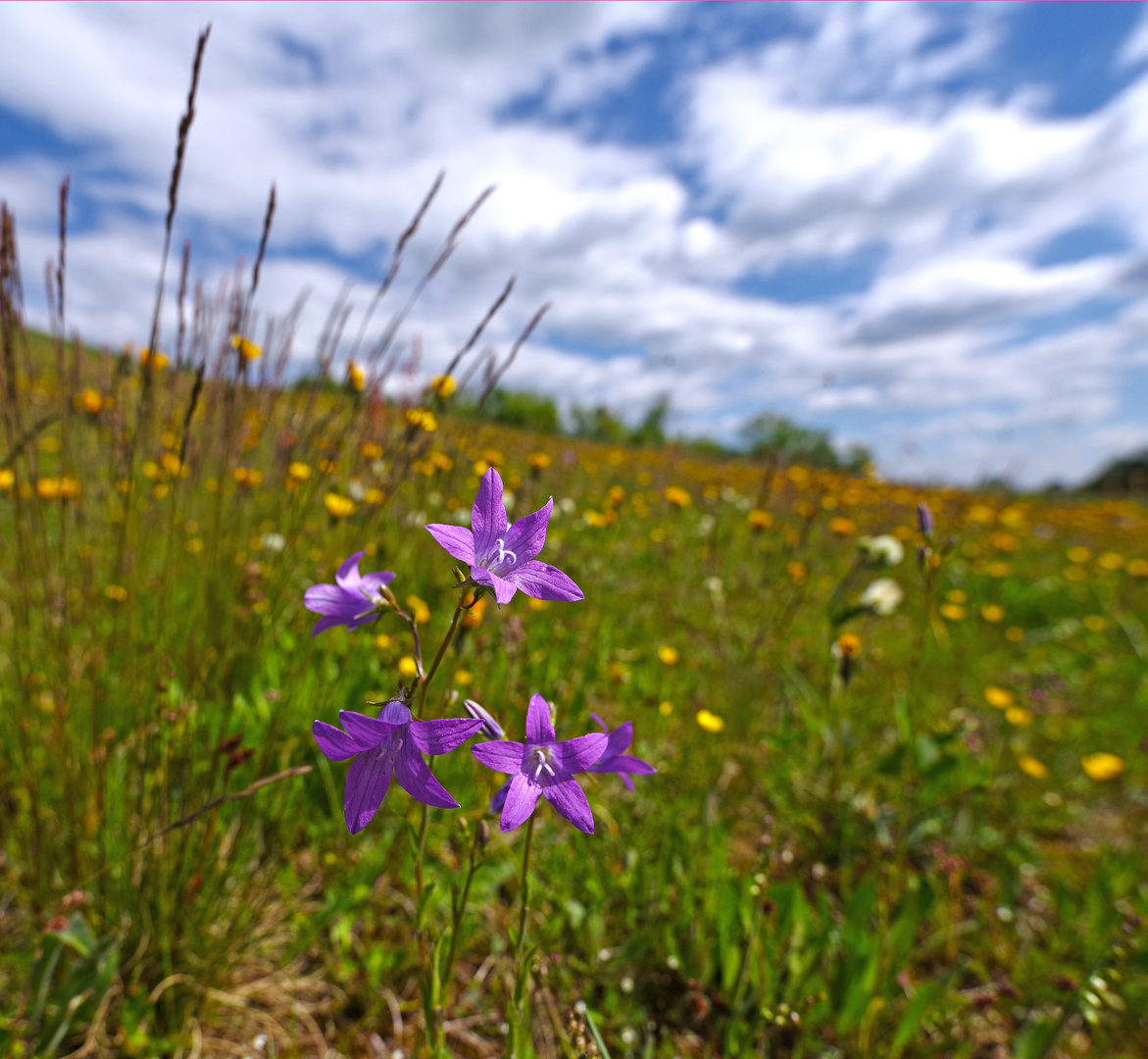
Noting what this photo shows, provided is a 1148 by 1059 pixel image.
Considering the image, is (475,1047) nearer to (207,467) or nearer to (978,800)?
(978,800)

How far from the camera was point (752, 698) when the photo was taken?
2.79m

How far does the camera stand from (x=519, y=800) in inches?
30.4

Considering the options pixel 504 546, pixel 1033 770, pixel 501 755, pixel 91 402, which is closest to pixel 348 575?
pixel 504 546

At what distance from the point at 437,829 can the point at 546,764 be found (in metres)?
1.43

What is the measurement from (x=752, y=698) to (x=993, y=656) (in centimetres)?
328

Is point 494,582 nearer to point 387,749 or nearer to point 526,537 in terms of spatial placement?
point 526,537

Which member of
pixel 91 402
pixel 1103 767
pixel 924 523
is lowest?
pixel 1103 767

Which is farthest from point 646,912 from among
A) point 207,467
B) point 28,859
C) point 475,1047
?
point 207,467

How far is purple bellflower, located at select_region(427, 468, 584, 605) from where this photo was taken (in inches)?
32.2

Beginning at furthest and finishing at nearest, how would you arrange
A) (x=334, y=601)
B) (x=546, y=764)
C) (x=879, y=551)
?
(x=879, y=551) → (x=334, y=601) → (x=546, y=764)

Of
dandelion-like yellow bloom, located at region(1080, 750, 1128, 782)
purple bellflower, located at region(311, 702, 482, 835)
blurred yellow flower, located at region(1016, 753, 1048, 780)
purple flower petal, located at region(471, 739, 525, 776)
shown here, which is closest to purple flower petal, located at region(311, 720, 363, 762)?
purple bellflower, located at region(311, 702, 482, 835)

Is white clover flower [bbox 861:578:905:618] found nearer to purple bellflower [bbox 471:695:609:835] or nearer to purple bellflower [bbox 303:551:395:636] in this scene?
purple bellflower [bbox 471:695:609:835]

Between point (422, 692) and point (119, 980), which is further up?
point (422, 692)

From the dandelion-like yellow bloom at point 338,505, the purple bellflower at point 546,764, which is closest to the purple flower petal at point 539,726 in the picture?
the purple bellflower at point 546,764
